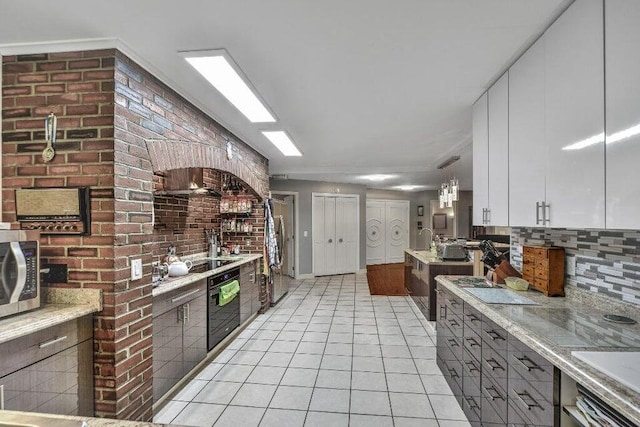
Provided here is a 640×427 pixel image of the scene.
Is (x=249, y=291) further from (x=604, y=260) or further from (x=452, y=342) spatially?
(x=604, y=260)

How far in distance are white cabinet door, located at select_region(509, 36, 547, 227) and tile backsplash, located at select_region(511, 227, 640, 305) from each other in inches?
15.7

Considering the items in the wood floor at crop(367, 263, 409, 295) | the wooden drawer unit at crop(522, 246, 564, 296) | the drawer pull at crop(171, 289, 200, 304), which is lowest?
the wood floor at crop(367, 263, 409, 295)

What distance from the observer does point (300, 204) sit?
7652 mm

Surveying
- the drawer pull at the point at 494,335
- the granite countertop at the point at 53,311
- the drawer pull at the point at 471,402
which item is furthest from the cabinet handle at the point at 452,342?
the granite countertop at the point at 53,311

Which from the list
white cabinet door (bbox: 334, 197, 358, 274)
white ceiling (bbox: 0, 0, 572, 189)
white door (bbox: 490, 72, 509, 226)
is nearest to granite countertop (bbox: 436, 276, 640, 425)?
white door (bbox: 490, 72, 509, 226)

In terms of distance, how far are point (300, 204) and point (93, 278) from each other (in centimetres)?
585

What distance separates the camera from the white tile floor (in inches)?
91.1

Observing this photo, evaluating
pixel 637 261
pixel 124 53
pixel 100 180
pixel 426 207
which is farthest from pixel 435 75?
pixel 426 207

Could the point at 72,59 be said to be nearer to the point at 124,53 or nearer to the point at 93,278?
the point at 124,53

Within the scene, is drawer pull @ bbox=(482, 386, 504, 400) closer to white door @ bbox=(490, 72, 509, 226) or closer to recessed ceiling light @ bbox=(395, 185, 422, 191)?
white door @ bbox=(490, 72, 509, 226)

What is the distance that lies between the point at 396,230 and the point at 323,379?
25.0ft

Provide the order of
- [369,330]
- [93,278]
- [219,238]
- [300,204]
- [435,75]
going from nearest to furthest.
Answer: [93,278], [435,75], [369,330], [219,238], [300,204]

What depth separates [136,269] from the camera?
2.06 metres

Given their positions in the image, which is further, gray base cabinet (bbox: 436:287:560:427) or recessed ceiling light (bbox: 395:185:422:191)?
recessed ceiling light (bbox: 395:185:422:191)
